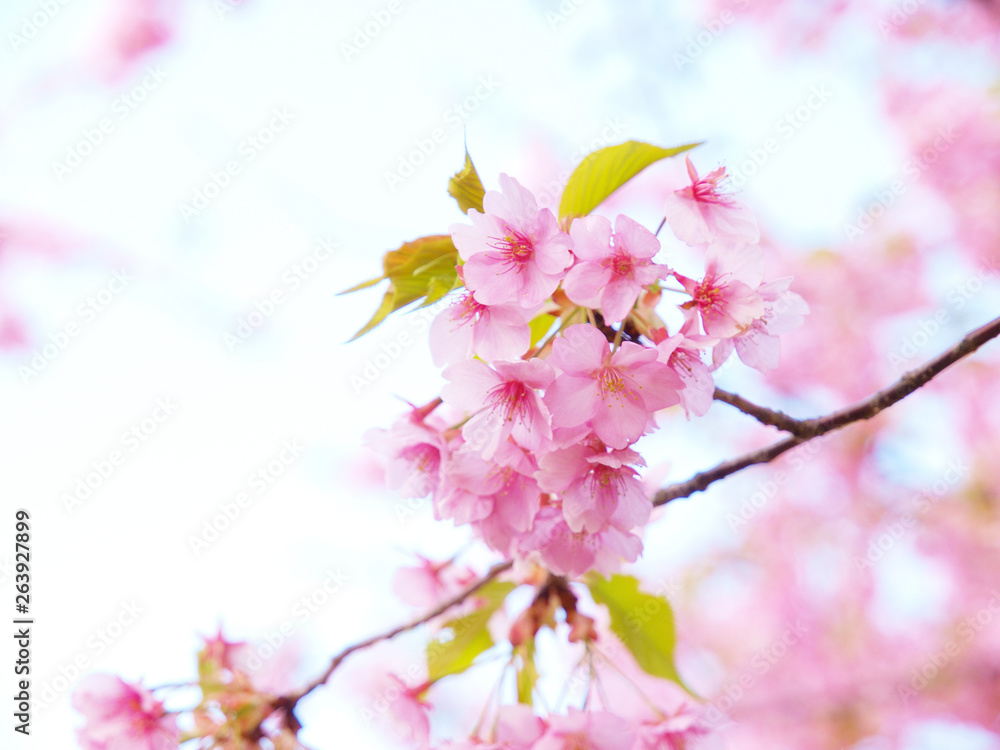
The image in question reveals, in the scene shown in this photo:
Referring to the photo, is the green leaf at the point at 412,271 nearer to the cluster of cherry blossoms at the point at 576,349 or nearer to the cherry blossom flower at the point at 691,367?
the cluster of cherry blossoms at the point at 576,349

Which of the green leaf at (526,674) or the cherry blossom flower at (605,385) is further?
the green leaf at (526,674)

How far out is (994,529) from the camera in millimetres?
4469

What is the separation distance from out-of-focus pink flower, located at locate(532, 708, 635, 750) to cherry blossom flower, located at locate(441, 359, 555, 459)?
1.58 feet

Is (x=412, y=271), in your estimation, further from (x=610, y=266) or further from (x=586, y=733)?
(x=586, y=733)

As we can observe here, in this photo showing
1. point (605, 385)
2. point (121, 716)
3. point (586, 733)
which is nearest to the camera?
point (605, 385)

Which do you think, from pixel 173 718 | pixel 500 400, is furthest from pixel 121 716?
pixel 500 400

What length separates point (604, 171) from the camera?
3.42 feet

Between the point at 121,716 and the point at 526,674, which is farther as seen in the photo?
the point at 526,674

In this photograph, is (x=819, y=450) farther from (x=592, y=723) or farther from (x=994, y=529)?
(x=592, y=723)

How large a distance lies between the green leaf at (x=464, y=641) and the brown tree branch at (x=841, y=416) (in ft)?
1.32

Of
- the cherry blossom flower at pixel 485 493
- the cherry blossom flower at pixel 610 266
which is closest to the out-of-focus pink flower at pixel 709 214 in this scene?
the cherry blossom flower at pixel 610 266

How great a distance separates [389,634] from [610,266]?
81 cm

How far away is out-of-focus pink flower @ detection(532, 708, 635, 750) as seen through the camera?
1.12 metres

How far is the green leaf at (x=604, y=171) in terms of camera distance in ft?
3.36
